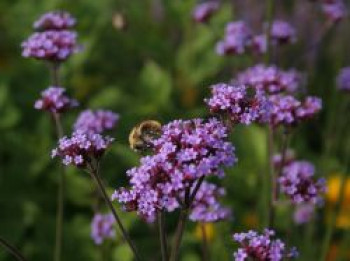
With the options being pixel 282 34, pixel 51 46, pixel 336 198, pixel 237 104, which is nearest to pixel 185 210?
pixel 237 104

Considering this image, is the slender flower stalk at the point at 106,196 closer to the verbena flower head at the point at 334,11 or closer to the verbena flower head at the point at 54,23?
the verbena flower head at the point at 54,23

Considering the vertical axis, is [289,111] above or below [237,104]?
above

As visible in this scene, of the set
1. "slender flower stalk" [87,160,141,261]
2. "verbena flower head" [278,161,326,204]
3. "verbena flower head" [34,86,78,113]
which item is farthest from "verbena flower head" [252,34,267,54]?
"slender flower stalk" [87,160,141,261]

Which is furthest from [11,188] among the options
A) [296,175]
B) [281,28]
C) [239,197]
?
[296,175]

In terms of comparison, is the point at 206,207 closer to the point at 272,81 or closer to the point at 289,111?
the point at 289,111

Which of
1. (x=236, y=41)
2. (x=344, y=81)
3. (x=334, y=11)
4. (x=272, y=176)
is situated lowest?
(x=272, y=176)

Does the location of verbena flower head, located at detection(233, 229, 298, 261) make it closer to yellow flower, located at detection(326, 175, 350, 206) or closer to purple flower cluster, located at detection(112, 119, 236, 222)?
purple flower cluster, located at detection(112, 119, 236, 222)
